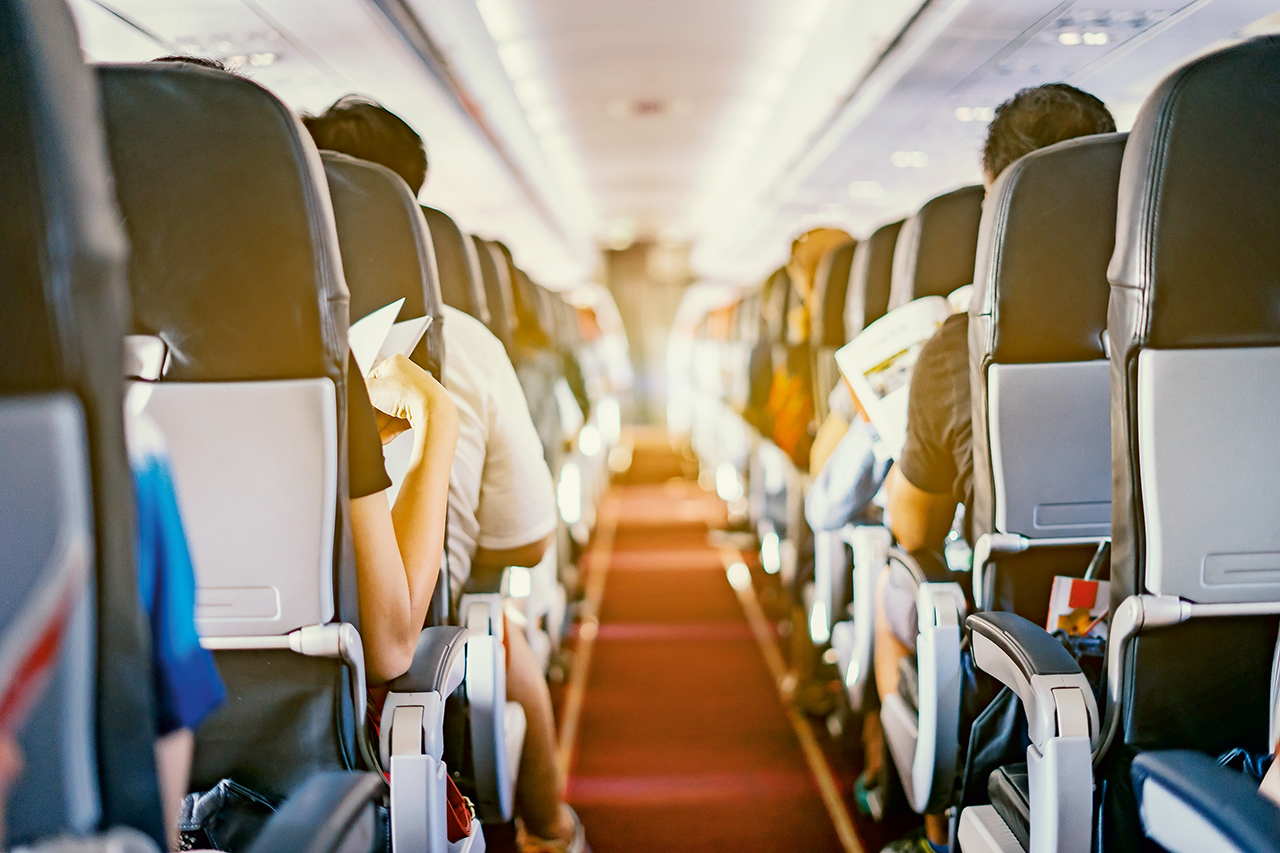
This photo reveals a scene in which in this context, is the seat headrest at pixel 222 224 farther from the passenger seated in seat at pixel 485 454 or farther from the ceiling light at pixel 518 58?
the ceiling light at pixel 518 58

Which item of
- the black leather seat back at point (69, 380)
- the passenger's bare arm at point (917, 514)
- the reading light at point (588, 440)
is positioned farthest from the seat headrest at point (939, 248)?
the reading light at point (588, 440)

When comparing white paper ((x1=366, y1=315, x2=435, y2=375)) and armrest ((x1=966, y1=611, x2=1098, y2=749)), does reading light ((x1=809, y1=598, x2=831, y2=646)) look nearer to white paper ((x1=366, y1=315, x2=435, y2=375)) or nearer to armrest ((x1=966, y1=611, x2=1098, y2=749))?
armrest ((x1=966, y1=611, x2=1098, y2=749))

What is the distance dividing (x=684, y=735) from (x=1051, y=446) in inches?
74.3

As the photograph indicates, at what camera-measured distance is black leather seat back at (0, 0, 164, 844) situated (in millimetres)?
535

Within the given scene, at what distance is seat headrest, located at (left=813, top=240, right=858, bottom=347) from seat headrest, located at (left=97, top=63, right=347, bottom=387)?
207 cm

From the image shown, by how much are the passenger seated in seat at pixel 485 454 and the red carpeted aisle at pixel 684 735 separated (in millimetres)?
616

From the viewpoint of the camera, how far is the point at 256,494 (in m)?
1.08

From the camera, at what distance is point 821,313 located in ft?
9.33

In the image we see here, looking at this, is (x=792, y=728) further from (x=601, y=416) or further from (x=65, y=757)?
(x=601, y=416)

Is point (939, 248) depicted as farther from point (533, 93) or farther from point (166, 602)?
point (533, 93)

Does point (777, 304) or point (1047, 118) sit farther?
point (777, 304)

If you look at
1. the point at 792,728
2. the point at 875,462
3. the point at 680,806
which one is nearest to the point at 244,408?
the point at 875,462

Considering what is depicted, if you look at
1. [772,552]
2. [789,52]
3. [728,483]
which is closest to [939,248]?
[772,552]

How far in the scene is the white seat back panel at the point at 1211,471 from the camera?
42.6 inches
